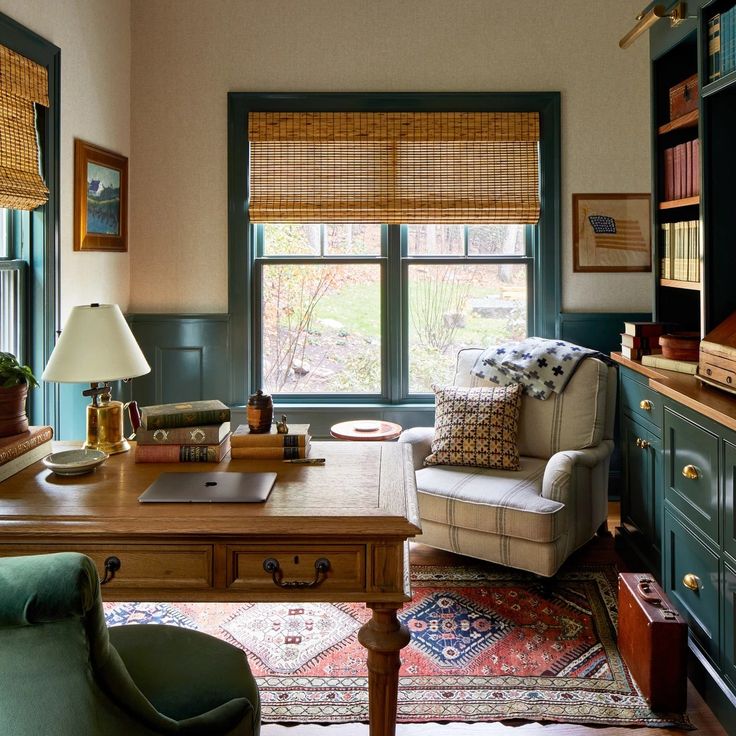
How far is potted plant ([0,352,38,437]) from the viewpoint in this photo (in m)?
2.21

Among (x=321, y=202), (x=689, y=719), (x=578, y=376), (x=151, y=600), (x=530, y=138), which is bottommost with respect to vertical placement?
(x=689, y=719)

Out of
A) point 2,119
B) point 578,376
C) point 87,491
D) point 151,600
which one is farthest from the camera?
point 578,376

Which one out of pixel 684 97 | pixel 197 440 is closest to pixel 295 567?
pixel 197 440

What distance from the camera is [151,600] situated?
1.77 metres

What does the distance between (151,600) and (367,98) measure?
3.42 meters

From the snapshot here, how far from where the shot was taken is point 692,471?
8.33 ft

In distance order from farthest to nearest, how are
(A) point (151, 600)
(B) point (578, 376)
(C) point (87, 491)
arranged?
1. (B) point (578, 376)
2. (C) point (87, 491)
3. (A) point (151, 600)

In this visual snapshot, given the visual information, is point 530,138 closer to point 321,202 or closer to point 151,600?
point 321,202

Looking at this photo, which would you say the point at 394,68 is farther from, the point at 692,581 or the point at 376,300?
the point at 692,581

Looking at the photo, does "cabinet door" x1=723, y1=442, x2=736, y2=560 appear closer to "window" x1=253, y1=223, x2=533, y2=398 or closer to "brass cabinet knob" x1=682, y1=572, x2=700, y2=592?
"brass cabinet knob" x1=682, y1=572, x2=700, y2=592

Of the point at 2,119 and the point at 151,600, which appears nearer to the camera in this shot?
the point at 151,600

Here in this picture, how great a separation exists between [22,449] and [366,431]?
2.10m

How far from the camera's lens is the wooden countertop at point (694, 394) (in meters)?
2.27

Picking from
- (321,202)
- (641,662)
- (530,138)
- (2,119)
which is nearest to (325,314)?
(321,202)
